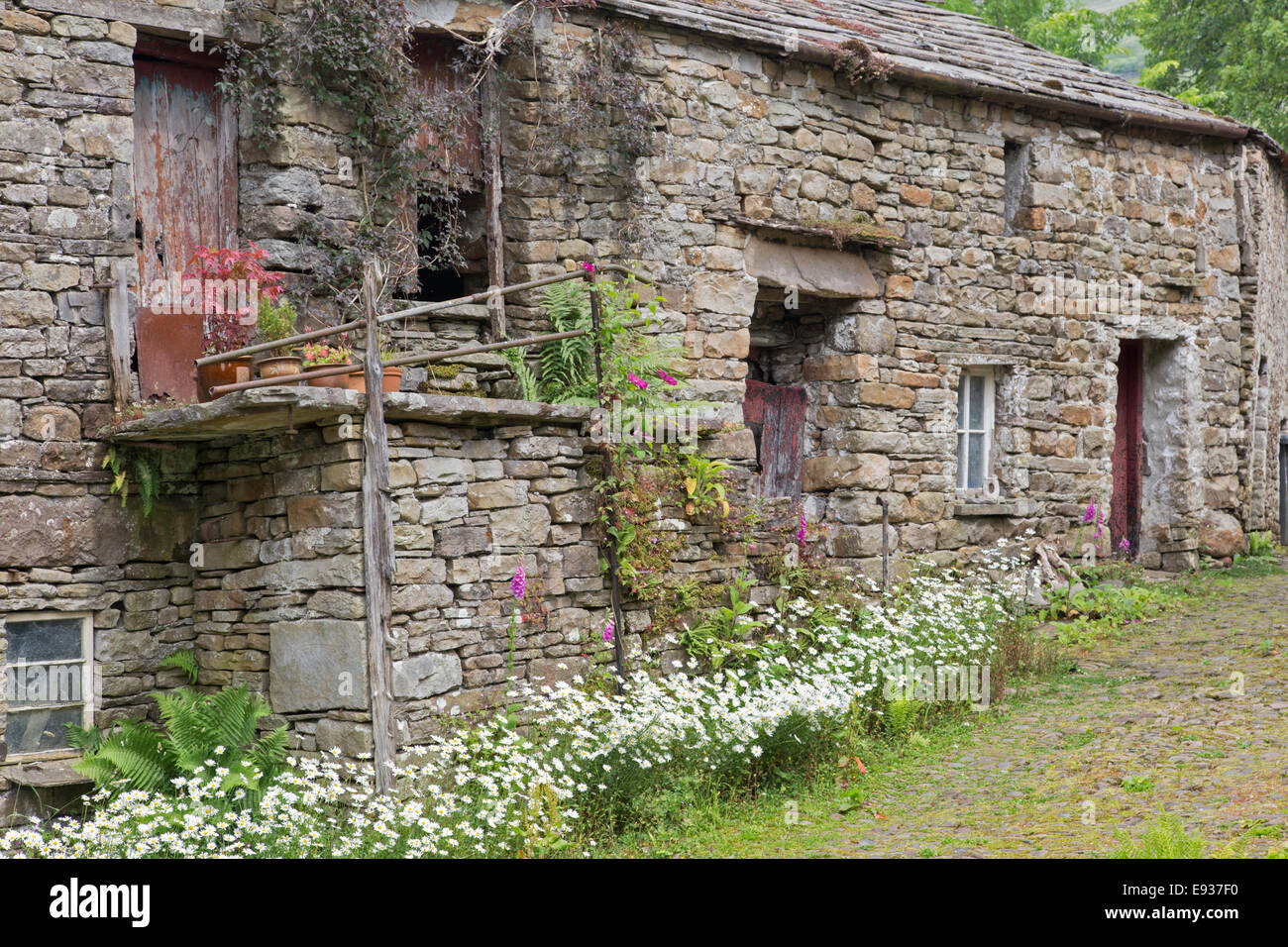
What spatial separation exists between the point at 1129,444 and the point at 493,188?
22.8ft

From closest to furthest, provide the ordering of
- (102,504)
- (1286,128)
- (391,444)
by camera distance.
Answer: (391,444) → (102,504) → (1286,128)

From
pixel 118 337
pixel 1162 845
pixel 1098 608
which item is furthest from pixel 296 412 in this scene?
pixel 1098 608

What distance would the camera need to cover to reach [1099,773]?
242 inches

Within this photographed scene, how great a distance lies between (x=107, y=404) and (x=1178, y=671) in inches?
270

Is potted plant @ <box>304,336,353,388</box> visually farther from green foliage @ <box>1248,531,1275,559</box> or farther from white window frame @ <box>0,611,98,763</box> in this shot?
green foliage @ <box>1248,531,1275,559</box>

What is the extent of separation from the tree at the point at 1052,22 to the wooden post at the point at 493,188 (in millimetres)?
10615

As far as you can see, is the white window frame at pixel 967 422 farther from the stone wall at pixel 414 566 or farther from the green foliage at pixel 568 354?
the stone wall at pixel 414 566

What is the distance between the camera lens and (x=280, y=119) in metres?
6.92

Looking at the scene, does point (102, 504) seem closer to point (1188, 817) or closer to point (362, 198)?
point (362, 198)

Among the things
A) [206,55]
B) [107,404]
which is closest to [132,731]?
[107,404]

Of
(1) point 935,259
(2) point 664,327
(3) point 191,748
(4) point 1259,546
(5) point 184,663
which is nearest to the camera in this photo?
(3) point 191,748

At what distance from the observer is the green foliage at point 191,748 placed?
5.84m

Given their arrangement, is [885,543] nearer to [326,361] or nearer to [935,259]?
[935,259]

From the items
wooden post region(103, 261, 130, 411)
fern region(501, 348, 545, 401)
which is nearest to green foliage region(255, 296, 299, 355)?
wooden post region(103, 261, 130, 411)
